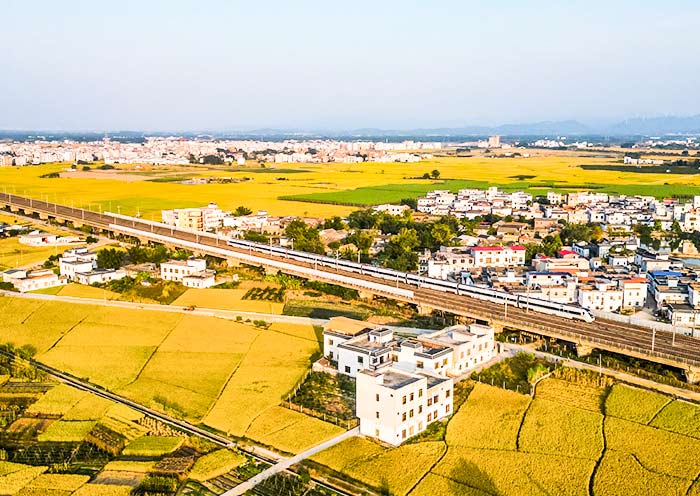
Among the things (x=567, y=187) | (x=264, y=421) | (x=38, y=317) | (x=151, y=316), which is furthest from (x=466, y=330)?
(x=567, y=187)

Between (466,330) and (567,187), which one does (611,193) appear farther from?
(466,330)

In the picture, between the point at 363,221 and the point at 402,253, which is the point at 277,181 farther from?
the point at 402,253

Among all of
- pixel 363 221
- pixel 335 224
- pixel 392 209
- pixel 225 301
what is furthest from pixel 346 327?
pixel 392 209

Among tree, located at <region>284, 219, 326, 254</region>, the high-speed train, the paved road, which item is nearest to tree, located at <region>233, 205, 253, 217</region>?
tree, located at <region>284, 219, 326, 254</region>

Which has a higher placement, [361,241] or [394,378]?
[394,378]

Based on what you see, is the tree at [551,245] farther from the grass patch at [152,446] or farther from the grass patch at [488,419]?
the grass patch at [152,446]

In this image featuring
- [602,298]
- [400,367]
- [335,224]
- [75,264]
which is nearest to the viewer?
[400,367]
